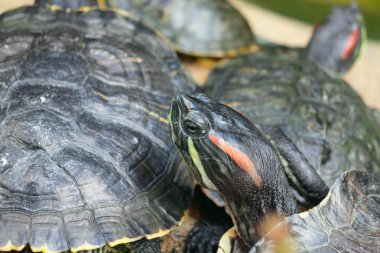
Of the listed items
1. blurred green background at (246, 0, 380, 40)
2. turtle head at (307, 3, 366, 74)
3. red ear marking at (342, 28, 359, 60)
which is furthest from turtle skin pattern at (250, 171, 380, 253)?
blurred green background at (246, 0, 380, 40)

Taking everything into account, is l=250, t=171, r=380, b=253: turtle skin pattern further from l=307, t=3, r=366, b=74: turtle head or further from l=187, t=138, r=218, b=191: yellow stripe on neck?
l=307, t=3, r=366, b=74: turtle head

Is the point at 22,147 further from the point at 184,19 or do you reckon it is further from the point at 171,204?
the point at 184,19

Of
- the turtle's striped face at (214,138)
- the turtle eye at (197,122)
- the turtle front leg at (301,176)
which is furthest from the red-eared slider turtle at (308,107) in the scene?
the turtle eye at (197,122)

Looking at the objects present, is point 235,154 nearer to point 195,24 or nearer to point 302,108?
point 302,108

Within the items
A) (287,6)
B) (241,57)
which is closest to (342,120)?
(241,57)

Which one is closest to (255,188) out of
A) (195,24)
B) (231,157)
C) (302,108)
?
(231,157)

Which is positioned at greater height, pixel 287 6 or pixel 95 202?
pixel 95 202

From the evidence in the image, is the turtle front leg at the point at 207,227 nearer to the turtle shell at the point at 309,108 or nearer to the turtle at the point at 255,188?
the turtle at the point at 255,188
